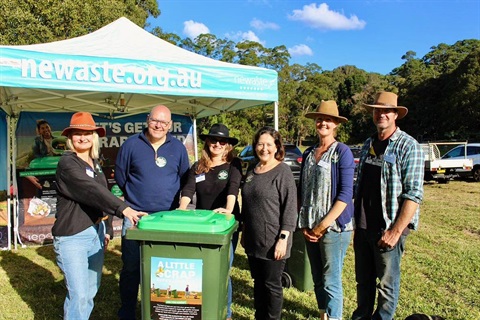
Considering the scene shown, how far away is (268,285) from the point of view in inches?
103

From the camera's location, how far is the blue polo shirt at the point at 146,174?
283cm

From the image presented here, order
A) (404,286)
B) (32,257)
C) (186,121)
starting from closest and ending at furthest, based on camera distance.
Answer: (404,286)
(32,257)
(186,121)

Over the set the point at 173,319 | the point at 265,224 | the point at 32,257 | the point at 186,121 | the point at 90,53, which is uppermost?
the point at 90,53

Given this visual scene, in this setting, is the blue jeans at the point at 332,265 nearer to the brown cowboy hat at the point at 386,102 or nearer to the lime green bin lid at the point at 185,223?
the lime green bin lid at the point at 185,223

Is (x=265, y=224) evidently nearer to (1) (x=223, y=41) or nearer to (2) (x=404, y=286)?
(2) (x=404, y=286)

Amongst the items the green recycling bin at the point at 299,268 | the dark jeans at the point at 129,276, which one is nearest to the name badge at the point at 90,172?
the dark jeans at the point at 129,276

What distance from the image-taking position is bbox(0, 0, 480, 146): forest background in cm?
1273

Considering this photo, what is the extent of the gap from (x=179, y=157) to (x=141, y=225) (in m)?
0.88

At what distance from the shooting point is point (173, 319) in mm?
2170

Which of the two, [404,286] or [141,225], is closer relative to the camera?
[141,225]

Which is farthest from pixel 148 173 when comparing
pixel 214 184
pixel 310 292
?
pixel 310 292

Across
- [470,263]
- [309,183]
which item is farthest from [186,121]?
[470,263]

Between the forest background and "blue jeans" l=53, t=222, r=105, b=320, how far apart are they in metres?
10.7

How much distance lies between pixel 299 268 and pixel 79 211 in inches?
96.1
